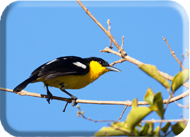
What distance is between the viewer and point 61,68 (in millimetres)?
1802

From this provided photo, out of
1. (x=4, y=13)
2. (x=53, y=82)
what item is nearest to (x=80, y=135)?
(x=53, y=82)

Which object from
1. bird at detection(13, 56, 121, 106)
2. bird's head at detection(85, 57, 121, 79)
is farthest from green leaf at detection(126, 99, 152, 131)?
bird's head at detection(85, 57, 121, 79)

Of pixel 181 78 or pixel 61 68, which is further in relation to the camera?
pixel 61 68

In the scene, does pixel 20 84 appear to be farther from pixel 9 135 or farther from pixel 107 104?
pixel 107 104

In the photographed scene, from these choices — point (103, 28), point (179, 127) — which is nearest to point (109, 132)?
point (179, 127)

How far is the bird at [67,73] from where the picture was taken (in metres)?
1.72

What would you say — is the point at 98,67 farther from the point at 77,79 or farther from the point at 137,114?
the point at 137,114

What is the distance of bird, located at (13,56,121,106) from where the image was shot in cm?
172

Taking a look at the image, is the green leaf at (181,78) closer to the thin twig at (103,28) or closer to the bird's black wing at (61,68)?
the thin twig at (103,28)

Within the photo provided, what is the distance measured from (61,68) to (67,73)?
0.06 meters

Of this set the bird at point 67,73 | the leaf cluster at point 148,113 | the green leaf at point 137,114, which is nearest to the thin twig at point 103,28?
the bird at point 67,73

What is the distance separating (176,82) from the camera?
2.80 ft

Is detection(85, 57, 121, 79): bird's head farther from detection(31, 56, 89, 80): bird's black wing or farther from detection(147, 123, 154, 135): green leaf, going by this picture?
detection(147, 123, 154, 135): green leaf

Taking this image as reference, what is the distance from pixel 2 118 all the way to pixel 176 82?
1.09 m
